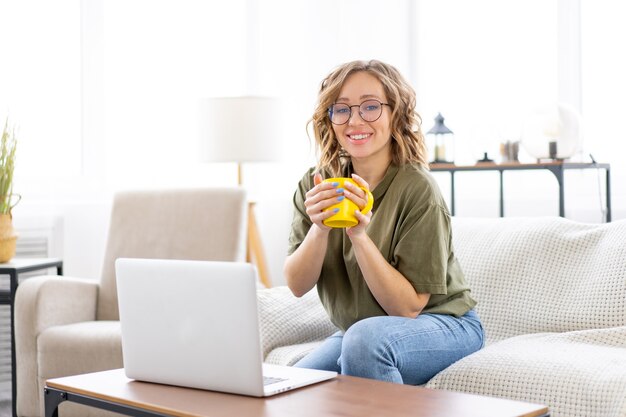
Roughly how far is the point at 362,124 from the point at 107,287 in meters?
1.70

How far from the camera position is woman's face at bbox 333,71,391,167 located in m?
2.10

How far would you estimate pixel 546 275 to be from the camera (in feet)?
8.34

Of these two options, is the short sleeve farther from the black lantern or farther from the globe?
the black lantern

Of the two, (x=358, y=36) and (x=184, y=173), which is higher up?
(x=358, y=36)

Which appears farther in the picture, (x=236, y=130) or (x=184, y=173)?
(x=184, y=173)

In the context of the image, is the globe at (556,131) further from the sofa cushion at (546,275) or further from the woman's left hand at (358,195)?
the woman's left hand at (358,195)

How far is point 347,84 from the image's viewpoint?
2.13 m

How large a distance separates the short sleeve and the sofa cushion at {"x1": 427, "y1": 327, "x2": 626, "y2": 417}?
27 cm

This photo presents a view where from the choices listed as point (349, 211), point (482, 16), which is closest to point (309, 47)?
point (482, 16)

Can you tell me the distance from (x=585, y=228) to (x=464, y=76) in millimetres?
2028

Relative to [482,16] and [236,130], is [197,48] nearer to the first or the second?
[236,130]

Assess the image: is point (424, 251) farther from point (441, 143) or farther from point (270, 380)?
point (441, 143)

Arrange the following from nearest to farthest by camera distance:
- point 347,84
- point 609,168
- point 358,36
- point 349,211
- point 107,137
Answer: point 349,211 < point 347,84 < point 609,168 < point 107,137 < point 358,36

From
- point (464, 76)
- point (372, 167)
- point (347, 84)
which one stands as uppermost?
point (464, 76)
